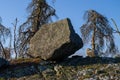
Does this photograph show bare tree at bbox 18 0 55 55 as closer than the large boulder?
No

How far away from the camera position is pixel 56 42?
53.2ft

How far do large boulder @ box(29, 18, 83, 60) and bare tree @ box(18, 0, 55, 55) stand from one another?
21.5 feet

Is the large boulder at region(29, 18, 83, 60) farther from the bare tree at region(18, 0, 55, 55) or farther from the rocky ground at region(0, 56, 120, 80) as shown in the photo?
the bare tree at region(18, 0, 55, 55)

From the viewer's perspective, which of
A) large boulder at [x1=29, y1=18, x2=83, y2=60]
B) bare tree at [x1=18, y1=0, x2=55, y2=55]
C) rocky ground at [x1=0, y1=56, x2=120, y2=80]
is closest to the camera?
rocky ground at [x1=0, y1=56, x2=120, y2=80]

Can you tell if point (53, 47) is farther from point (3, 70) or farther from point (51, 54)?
point (3, 70)

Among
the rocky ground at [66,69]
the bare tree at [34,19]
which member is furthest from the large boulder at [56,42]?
the bare tree at [34,19]

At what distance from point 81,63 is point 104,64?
119cm

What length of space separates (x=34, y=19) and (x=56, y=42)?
26.2 feet

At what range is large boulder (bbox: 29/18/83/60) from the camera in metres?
16.0

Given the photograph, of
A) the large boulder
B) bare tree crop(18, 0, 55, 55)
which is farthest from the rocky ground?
bare tree crop(18, 0, 55, 55)

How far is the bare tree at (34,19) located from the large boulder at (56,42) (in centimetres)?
655

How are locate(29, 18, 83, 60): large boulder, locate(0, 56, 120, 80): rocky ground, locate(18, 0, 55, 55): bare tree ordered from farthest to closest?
1. locate(18, 0, 55, 55): bare tree
2. locate(29, 18, 83, 60): large boulder
3. locate(0, 56, 120, 80): rocky ground

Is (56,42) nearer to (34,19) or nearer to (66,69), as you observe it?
(66,69)

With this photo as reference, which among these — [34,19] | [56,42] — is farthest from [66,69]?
[34,19]
